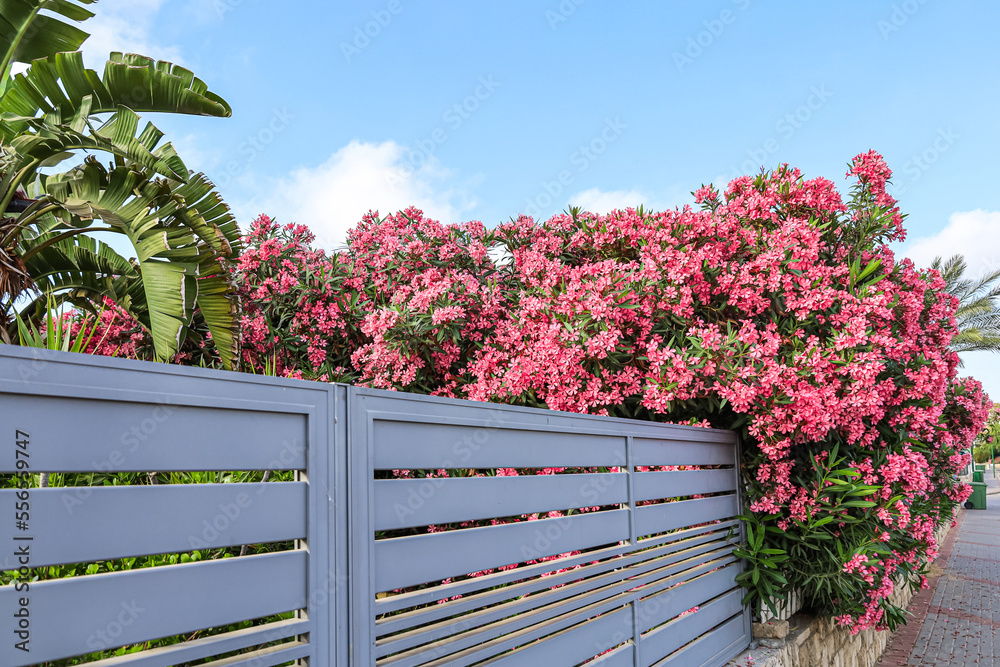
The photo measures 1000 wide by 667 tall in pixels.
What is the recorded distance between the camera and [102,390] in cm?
159

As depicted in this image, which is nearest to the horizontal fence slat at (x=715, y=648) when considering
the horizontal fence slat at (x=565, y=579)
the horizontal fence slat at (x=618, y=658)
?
the horizontal fence slat at (x=618, y=658)

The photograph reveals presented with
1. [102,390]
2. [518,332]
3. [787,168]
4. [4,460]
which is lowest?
[4,460]

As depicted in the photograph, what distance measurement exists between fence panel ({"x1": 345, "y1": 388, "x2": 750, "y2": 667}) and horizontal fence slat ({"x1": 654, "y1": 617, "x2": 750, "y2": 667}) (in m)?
0.02

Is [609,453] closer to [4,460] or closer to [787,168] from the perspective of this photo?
[4,460]

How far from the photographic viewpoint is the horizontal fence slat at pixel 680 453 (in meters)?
4.01

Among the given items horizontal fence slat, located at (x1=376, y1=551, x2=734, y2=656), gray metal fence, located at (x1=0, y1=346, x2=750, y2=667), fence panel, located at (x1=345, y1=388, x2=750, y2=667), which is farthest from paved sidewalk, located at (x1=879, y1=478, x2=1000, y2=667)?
gray metal fence, located at (x1=0, y1=346, x2=750, y2=667)

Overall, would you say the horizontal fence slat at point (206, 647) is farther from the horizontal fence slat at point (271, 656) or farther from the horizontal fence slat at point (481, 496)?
the horizontal fence slat at point (481, 496)

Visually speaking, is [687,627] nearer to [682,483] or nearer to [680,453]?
[682,483]

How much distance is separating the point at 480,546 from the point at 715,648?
2.80 m

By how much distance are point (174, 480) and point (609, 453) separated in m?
2.23

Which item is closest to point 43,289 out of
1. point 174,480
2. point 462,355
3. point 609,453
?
point 462,355

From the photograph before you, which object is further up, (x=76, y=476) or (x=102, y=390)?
(x=102, y=390)

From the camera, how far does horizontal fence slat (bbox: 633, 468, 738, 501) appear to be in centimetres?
399

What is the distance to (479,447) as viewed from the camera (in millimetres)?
2713
